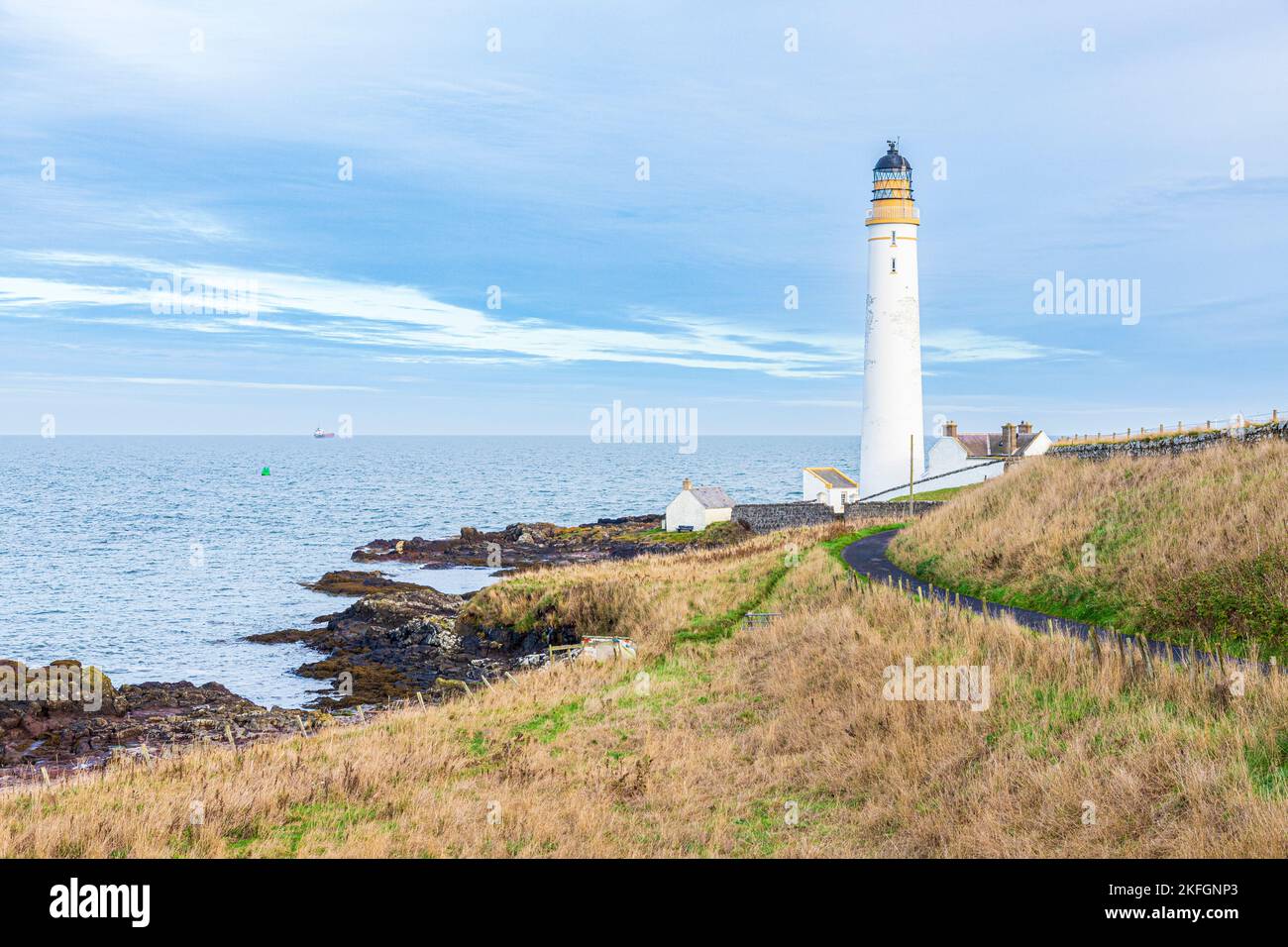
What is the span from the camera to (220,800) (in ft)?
37.5

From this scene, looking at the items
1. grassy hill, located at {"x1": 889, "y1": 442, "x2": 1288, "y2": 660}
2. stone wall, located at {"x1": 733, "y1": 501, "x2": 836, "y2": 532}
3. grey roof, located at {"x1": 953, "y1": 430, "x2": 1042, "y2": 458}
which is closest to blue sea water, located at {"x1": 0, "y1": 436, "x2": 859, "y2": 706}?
stone wall, located at {"x1": 733, "y1": 501, "x2": 836, "y2": 532}

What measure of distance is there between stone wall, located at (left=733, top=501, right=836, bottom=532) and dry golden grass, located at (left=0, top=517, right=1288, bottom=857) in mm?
37100

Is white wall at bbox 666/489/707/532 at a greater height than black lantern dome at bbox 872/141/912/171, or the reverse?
black lantern dome at bbox 872/141/912/171

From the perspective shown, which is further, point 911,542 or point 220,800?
point 911,542

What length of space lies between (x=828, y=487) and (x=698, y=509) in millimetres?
8681

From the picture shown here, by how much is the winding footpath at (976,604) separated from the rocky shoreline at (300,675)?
1016 centimetres

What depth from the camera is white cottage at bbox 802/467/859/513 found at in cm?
5888

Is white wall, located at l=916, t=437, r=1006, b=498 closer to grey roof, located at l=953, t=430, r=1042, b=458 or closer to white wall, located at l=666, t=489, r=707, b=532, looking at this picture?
grey roof, located at l=953, t=430, r=1042, b=458

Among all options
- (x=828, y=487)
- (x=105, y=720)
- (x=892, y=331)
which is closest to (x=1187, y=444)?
(x=892, y=331)

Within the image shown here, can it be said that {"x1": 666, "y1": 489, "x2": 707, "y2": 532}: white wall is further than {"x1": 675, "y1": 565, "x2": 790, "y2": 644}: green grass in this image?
Yes

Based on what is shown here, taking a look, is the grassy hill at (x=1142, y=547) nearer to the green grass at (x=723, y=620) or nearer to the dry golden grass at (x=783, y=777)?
the dry golden grass at (x=783, y=777)
